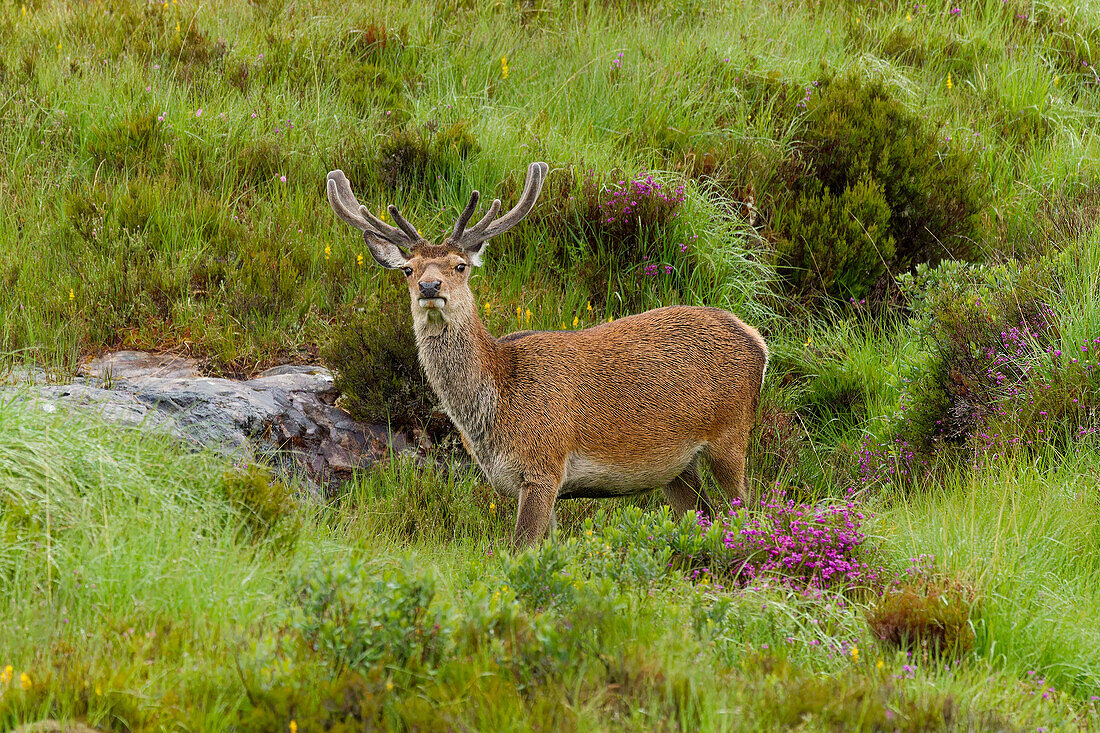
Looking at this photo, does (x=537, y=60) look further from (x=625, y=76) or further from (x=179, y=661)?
(x=179, y=661)

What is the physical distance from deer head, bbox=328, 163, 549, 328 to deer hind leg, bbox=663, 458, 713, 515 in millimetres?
1781

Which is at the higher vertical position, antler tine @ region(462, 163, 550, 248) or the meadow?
antler tine @ region(462, 163, 550, 248)

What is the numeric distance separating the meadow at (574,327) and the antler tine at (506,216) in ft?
3.78

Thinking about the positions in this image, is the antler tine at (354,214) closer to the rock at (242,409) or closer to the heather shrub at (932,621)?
the rock at (242,409)

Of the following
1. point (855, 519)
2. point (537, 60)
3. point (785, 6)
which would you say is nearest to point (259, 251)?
point (537, 60)

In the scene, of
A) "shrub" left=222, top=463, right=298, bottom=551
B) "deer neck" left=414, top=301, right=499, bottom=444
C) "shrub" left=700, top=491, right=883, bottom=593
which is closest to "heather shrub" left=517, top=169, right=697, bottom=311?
"deer neck" left=414, top=301, right=499, bottom=444

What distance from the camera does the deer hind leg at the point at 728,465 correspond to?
6.44 meters

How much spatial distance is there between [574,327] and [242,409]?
8.19ft

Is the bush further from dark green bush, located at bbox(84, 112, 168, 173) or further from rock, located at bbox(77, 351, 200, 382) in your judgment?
dark green bush, located at bbox(84, 112, 168, 173)

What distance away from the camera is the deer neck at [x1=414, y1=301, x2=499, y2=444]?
5.80m

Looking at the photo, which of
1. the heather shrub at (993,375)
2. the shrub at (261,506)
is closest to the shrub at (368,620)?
the shrub at (261,506)

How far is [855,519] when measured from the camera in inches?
199

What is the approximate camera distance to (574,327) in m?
7.70

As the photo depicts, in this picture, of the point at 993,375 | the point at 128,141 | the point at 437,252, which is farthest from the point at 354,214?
the point at 993,375
